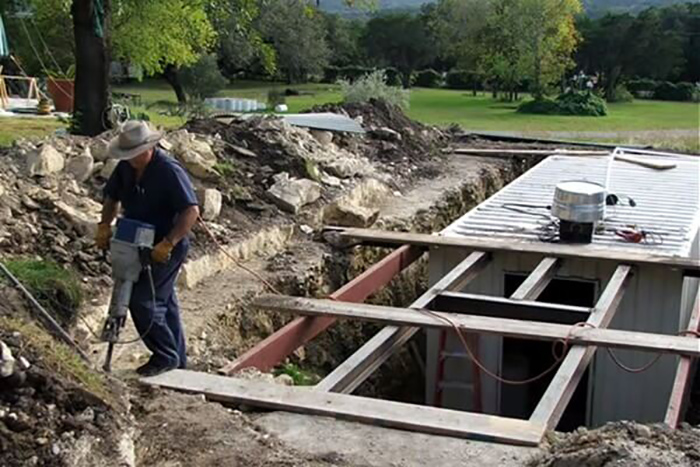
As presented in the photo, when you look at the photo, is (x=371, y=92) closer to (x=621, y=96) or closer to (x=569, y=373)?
(x=569, y=373)

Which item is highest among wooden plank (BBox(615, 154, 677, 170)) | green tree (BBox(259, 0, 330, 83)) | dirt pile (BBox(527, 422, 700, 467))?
green tree (BBox(259, 0, 330, 83))

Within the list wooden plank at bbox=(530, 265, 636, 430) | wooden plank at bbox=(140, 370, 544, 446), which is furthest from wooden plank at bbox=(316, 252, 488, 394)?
wooden plank at bbox=(530, 265, 636, 430)

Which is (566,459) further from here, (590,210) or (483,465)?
(590,210)

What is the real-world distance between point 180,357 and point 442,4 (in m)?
53.6

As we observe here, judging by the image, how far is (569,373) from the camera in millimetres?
6023

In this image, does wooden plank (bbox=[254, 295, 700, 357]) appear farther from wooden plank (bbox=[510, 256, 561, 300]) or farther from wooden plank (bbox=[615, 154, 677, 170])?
wooden plank (bbox=[615, 154, 677, 170])

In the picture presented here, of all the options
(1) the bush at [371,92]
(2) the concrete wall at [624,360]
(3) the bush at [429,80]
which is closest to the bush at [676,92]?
(3) the bush at [429,80]

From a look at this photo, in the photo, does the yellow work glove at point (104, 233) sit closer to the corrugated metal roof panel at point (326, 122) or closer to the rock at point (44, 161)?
the rock at point (44, 161)

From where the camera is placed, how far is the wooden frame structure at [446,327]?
523 cm

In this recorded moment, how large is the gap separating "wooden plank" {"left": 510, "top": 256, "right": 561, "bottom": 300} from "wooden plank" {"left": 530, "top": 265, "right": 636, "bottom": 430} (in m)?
0.63

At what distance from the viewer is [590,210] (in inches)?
372

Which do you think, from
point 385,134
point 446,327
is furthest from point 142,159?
point 385,134

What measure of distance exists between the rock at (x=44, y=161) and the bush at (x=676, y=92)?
1682 inches

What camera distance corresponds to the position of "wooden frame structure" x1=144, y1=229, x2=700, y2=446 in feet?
17.2
